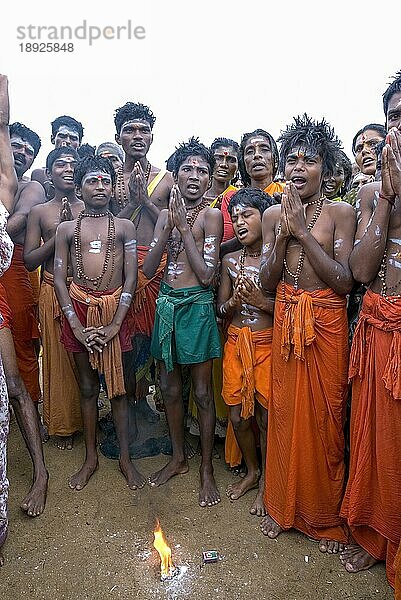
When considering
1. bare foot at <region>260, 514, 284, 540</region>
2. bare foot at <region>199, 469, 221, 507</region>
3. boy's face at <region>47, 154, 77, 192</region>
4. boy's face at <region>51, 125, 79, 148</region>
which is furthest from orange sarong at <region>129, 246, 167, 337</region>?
bare foot at <region>260, 514, 284, 540</region>

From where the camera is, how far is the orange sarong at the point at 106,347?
349 cm

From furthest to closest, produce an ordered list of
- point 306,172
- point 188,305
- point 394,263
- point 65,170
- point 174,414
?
point 65,170 < point 174,414 < point 188,305 < point 306,172 < point 394,263

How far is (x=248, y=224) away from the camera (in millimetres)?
3408

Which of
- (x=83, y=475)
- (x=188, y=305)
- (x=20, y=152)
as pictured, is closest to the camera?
(x=188, y=305)

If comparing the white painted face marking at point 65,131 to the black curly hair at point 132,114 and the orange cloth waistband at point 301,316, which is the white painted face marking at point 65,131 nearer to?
the black curly hair at point 132,114

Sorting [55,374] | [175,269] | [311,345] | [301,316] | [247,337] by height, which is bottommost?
[55,374]

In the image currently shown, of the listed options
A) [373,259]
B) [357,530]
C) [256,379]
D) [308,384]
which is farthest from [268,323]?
[357,530]

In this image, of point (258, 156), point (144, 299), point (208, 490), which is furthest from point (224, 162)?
point (208, 490)

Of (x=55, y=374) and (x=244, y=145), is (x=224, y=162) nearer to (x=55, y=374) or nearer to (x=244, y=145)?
(x=244, y=145)

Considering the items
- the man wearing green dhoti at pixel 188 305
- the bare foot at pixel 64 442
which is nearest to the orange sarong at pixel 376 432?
the man wearing green dhoti at pixel 188 305

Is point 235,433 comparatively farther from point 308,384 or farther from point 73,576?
point 73,576

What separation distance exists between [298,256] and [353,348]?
24.3 inches

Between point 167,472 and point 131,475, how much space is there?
266mm

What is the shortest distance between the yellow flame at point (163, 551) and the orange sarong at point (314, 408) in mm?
719
